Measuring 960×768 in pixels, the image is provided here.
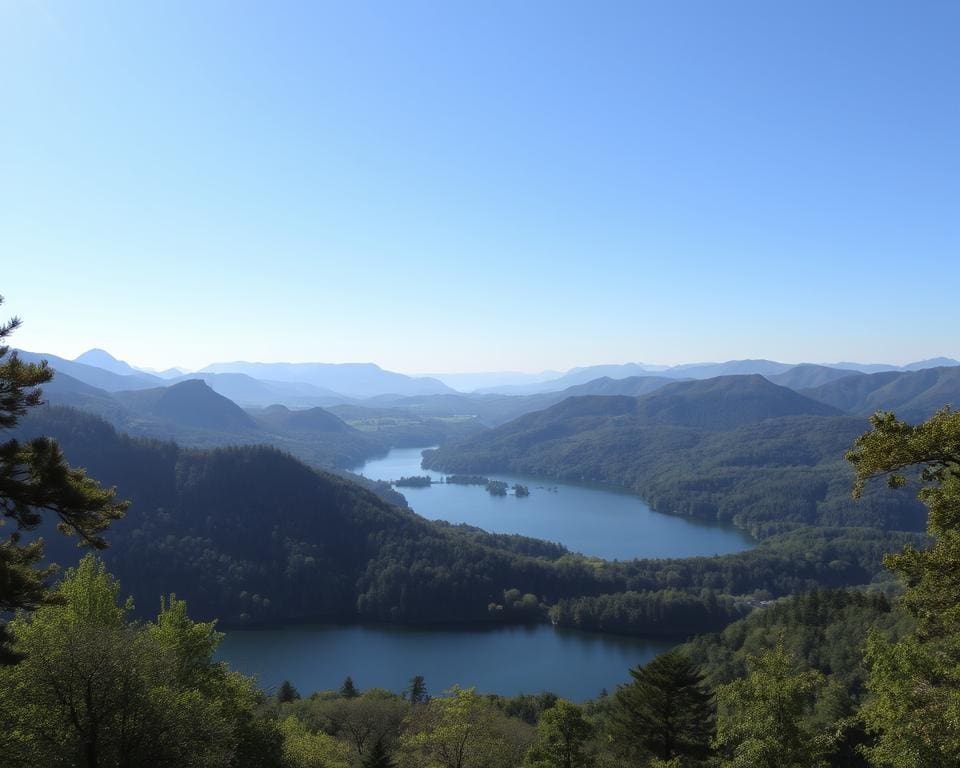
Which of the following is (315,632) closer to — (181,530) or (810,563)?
(181,530)

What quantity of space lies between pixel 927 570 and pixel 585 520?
401 ft

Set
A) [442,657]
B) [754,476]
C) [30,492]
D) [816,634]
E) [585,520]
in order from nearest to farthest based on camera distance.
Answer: [30,492] → [816,634] → [442,657] → [585,520] → [754,476]

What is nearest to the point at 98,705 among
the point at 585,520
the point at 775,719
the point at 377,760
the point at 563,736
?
the point at 775,719

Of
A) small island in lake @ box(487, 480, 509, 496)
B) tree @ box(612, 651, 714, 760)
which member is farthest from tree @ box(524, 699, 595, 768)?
small island in lake @ box(487, 480, 509, 496)

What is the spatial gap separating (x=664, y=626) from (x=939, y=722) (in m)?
64.0

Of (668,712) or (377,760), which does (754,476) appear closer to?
(668,712)

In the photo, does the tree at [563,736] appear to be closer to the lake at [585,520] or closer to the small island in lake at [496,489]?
the lake at [585,520]

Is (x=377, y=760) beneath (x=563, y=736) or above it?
beneath

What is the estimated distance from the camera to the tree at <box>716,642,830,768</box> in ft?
27.2

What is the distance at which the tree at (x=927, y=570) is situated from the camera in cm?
582

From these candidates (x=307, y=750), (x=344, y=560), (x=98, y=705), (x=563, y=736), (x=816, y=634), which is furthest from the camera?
(x=344, y=560)

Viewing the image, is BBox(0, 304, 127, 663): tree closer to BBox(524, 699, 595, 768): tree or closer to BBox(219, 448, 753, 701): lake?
BBox(524, 699, 595, 768): tree

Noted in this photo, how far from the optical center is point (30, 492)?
5641 millimetres

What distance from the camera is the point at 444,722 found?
48.0ft
